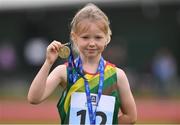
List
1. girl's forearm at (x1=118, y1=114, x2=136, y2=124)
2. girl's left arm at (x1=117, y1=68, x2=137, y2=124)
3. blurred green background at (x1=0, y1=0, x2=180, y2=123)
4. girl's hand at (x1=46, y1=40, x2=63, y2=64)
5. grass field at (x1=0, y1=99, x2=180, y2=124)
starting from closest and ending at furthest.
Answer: girl's hand at (x1=46, y1=40, x2=63, y2=64), girl's left arm at (x1=117, y1=68, x2=137, y2=124), girl's forearm at (x1=118, y1=114, x2=136, y2=124), grass field at (x1=0, y1=99, x2=180, y2=124), blurred green background at (x1=0, y1=0, x2=180, y2=123)

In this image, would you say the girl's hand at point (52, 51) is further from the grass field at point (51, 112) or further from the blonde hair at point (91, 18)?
the grass field at point (51, 112)

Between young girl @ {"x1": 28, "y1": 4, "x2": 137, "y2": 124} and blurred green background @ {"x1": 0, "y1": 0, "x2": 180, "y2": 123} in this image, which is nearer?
young girl @ {"x1": 28, "y1": 4, "x2": 137, "y2": 124}

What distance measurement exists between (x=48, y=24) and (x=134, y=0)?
390cm

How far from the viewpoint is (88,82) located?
223 inches

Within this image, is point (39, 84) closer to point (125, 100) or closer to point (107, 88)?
point (107, 88)

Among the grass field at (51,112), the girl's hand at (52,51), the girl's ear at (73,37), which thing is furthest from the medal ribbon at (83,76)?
the grass field at (51,112)

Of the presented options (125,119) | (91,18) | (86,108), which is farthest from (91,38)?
(125,119)

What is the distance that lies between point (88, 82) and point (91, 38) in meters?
0.31

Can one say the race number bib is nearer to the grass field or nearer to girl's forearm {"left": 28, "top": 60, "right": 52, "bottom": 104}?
girl's forearm {"left": 28, "top": 60, "right": 52, "bottom": 104}

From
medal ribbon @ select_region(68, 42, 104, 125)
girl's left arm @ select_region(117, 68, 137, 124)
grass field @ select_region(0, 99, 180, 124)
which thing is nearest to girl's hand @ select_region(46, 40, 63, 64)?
medal ribbon @ select_region(68, 42, 104, 125)

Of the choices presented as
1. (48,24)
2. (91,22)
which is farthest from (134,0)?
(91,22)

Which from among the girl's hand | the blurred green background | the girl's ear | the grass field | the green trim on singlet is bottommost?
the grass field

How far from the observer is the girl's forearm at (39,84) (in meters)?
5.55

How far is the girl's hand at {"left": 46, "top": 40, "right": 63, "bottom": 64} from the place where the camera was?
218 inches
